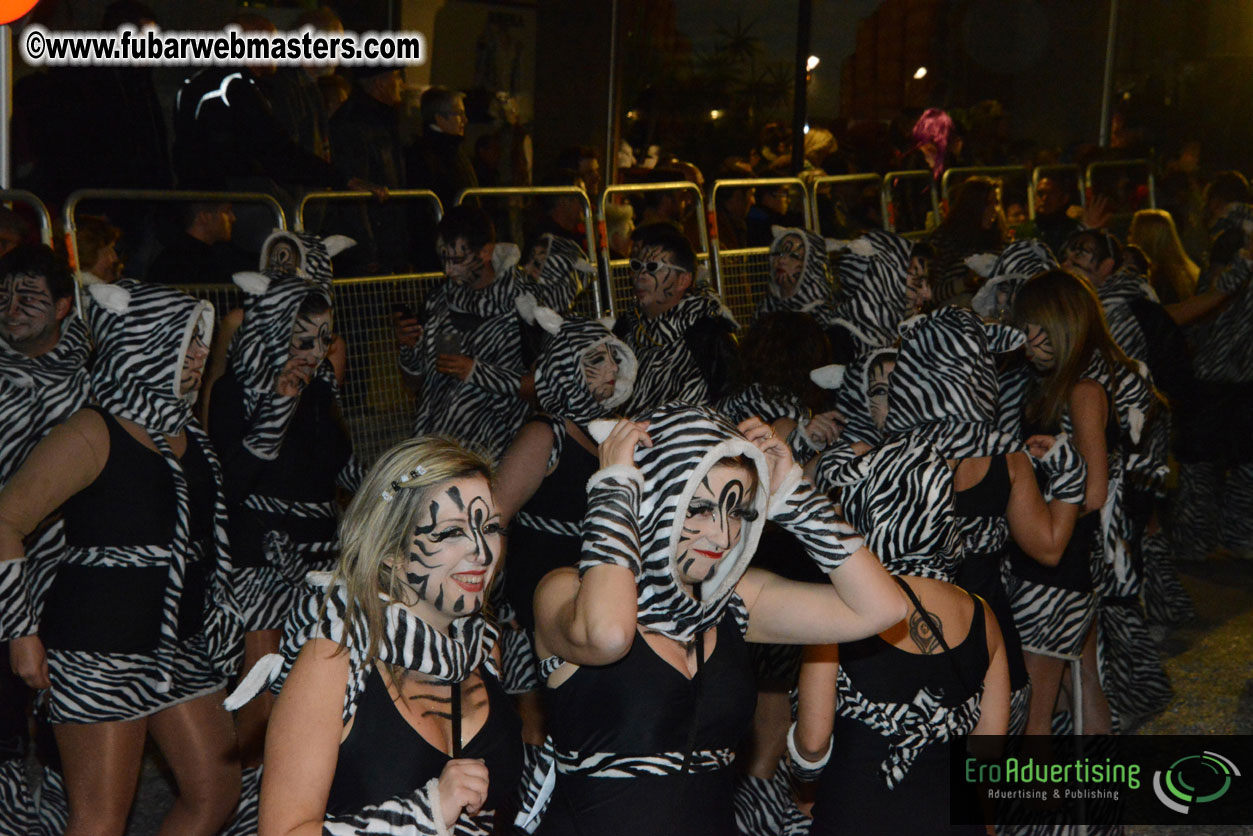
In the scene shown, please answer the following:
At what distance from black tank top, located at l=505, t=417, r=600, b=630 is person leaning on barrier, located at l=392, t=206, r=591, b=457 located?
954 millimetres

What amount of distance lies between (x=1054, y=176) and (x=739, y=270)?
4.35 meters

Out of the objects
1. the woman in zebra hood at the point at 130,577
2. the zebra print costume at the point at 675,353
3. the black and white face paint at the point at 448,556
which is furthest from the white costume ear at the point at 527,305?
the black and white face paint at the point at 448,556

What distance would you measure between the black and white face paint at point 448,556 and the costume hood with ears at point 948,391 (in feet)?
5.31

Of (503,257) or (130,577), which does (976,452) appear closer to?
(130,577)

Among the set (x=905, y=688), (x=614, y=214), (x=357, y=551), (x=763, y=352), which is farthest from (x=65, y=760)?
(x=614, y=214)

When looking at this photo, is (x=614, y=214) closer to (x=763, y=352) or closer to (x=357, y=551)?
(x=763, y=352)

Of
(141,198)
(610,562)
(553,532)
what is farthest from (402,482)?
(141,198)

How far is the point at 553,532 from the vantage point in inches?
185

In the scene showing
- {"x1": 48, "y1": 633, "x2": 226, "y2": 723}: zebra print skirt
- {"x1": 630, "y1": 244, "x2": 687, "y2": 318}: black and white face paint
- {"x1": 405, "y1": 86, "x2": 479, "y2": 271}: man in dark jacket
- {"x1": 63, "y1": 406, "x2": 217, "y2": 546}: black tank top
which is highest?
{"x1": 405, "y1": 86, "x2": 479, "y2": 271}: man in dark jacket

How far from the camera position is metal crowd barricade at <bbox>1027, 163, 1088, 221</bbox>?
36.3 ft

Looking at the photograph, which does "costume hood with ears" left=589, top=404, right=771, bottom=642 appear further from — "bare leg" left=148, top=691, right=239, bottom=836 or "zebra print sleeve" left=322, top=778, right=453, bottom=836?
"bare leg" left=148, top=691, right=239, bottom=836

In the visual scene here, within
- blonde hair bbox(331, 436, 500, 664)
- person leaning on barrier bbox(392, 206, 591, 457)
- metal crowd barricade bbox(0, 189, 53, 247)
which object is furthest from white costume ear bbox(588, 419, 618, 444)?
metal crowd barricade bbox(0, 189, 53, 247)

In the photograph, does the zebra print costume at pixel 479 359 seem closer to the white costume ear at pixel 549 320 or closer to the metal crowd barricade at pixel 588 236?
the white costume ear at pixel 549 320

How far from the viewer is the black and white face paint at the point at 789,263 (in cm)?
695
